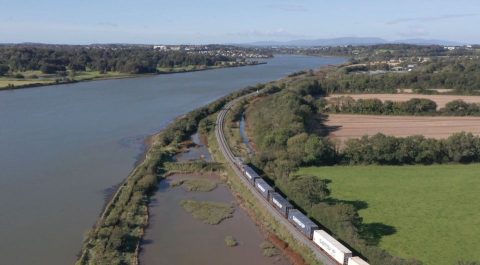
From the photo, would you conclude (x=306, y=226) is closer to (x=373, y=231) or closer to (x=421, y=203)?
(x=373, y=231)

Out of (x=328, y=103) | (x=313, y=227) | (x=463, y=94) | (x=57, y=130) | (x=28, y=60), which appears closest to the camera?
(x=313, y=227)

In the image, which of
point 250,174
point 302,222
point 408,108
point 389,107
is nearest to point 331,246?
point 302,222

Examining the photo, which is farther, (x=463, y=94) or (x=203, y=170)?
(x=463, y=94)

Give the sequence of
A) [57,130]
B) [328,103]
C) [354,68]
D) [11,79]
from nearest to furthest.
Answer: [57,130], [328,103], [11,79], [354,68]

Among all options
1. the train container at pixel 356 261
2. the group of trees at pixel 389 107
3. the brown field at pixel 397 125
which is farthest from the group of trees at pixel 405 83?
the train container at pixel 356 261

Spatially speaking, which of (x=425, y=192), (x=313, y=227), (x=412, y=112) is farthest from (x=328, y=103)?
(x=313, y=227)

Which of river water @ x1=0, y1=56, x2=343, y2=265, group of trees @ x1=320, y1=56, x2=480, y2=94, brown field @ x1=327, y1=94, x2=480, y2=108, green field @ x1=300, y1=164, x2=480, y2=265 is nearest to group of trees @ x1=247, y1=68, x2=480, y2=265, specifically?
green field @ x1=300, y1=164, x2=480, y2=265

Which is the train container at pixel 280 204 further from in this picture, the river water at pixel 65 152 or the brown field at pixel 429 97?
the brown field at pixel 429 97

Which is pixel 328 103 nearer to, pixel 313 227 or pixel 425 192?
pixel 425 192
